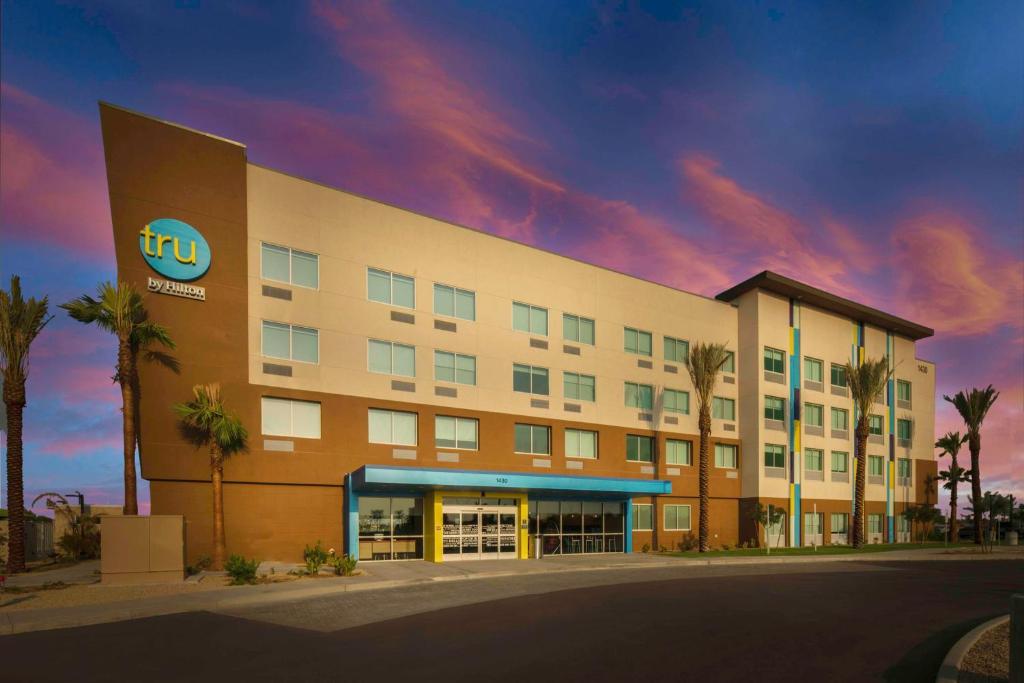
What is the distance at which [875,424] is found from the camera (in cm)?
5638

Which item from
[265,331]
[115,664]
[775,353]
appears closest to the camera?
[115,664]

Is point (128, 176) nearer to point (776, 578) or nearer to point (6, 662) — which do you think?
point (6, 662)

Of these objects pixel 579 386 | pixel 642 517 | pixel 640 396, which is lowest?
pixel 642 517

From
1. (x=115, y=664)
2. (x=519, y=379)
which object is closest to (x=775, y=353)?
(x=519, y=379)

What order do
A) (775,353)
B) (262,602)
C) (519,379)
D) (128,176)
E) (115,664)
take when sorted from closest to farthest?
(115,664), (262,602), (128,176), (519,379), (775,353)

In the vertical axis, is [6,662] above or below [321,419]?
below

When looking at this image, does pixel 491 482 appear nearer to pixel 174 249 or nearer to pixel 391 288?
pixel 391 288

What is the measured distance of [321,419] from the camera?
31172 millimetres

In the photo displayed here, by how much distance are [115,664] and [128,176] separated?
22.6 meters

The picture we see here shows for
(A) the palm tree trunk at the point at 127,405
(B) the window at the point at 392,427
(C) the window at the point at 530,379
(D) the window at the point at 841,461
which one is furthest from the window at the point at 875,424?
(A) the palm tree trunk at the point at 127,405

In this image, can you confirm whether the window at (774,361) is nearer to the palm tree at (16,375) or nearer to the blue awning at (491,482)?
the blue awning at (491,482)

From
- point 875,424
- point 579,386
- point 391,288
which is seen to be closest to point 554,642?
point 391,288

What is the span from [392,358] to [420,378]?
5.81 ft

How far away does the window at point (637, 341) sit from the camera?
43.0m
